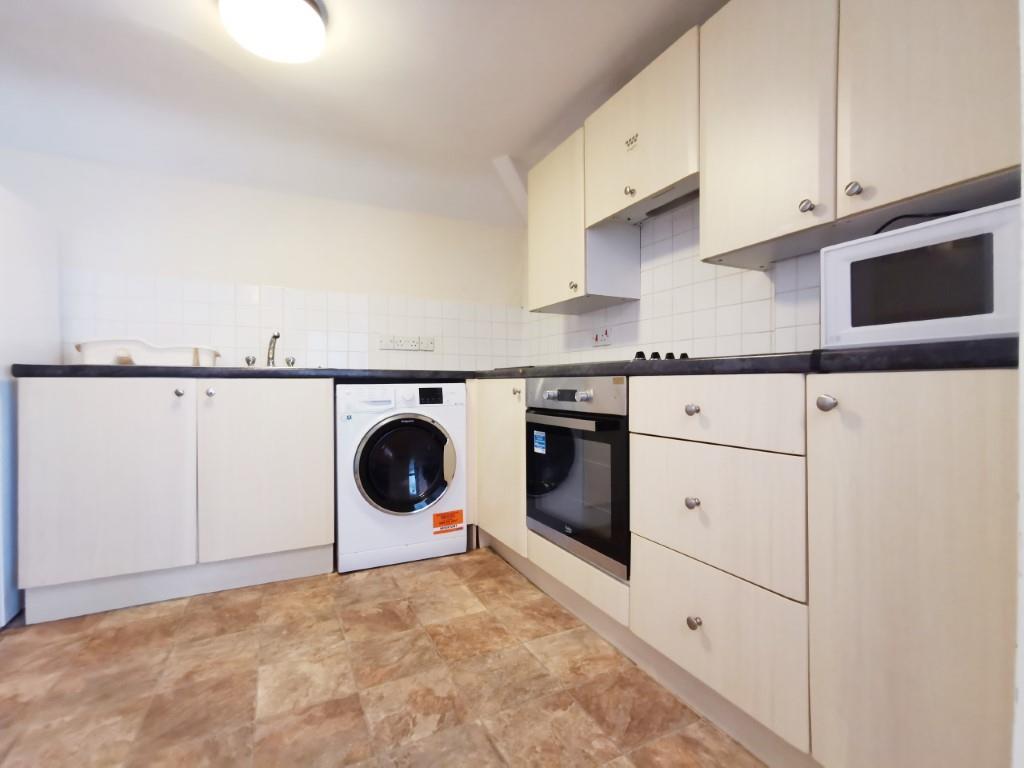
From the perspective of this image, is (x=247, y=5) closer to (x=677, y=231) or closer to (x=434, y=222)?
(x=434, y=222)

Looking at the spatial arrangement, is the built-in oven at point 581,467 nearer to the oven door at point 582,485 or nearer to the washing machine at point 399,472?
the oven door at point 582,485

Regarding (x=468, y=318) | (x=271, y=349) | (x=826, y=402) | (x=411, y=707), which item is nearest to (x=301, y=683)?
(x=411, y=707)

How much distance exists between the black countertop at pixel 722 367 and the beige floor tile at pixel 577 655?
2.90 ft

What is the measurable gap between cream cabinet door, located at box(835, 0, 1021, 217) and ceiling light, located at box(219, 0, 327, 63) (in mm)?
1539

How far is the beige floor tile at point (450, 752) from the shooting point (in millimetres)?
1010

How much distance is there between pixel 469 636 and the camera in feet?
4.99

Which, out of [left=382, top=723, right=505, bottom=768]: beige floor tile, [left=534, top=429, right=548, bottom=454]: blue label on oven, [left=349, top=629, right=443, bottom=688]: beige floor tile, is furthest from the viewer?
[left=534, top=429, right=548, bottom=454]: blue label on oven

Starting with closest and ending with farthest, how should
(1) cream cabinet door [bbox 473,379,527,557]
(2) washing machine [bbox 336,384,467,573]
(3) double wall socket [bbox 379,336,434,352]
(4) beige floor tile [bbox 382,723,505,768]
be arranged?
(4) beige floor tile [bbox 382,723,505,768], (1) cream cabinet door [bbox 473,379,527,557], (2) washing machine [bbox 336,384,467,573], (3) double wall socket [bbox 379,336,434,352]

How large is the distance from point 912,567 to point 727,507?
1.13ft

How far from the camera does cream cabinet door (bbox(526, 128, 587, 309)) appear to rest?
200cm

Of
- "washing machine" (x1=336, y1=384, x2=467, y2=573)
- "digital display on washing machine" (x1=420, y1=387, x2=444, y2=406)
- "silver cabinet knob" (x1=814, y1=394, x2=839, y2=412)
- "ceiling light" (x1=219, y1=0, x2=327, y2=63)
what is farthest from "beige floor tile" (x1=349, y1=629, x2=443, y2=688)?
"ceiling light" (x1=219, y1=0, x2=327, y2=63)

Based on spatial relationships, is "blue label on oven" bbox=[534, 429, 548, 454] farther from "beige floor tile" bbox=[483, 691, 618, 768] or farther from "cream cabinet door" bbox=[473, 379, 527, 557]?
"beige floor tile" bbox=[483, 691, 618, 768]

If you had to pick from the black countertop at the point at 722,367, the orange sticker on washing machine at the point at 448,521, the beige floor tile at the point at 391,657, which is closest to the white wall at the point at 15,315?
the black countertop at the point at 722,367

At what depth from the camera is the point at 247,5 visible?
1426 mm
